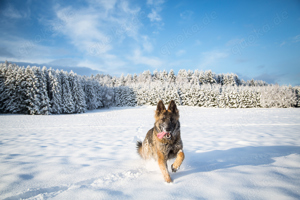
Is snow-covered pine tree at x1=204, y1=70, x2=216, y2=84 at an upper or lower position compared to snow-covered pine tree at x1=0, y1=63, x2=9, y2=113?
upper

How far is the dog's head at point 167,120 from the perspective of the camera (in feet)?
8.86

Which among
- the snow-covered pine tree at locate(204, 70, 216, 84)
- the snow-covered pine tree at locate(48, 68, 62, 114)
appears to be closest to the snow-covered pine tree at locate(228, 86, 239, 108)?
the snow-covered pine tree at locate(204, 70, 216, 84)

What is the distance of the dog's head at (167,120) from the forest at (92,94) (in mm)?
32181

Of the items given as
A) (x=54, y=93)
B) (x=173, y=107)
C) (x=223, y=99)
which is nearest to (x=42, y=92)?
(x=54, y=93)

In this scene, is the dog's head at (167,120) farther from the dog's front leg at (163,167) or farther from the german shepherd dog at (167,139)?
the dog's front leg at (163,167)

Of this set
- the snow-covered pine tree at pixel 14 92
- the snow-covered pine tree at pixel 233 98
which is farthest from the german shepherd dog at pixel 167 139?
the snow-covered pine tree at pixel 233 98

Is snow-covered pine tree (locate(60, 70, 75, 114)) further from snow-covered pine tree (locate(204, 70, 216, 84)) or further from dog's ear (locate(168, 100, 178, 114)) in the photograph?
snow-covered pine tree (locate(204, 70, 216, 84))

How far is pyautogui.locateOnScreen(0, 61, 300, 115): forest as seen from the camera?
27594 millimetres

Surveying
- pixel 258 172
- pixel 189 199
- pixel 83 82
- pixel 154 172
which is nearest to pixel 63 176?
pixel 154 172

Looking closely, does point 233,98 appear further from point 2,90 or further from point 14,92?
point 2,90

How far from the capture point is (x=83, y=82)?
42531 millimetres

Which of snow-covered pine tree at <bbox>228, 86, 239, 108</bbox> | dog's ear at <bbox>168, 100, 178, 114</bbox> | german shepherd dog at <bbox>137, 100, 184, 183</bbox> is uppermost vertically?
snow-covered pine tree at <bbox>228, 86, 239, 108</bbox>

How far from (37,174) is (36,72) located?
114ft

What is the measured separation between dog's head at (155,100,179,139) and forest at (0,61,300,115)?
3218cm
